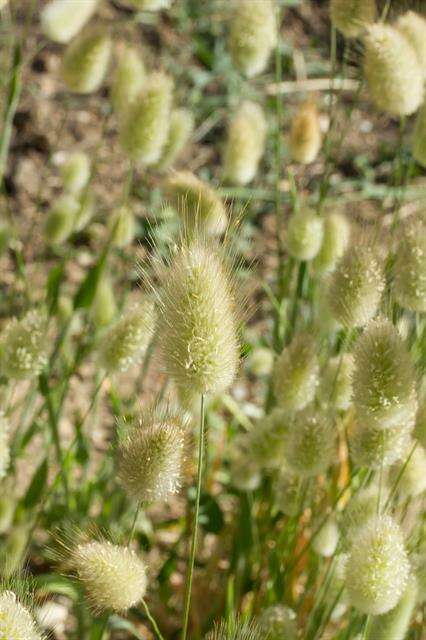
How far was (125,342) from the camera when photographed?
1.21m

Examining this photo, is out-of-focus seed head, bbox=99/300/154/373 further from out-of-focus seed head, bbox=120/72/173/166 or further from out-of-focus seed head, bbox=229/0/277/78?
out-of-focus seed head, bbox=229/0/277/78

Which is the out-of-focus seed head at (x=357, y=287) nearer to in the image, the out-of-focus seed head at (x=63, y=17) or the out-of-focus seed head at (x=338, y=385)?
the out-of-focus seed head at (x=338, y=385)

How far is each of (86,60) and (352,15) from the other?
0.41 meters

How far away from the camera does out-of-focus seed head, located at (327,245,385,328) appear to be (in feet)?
3.48

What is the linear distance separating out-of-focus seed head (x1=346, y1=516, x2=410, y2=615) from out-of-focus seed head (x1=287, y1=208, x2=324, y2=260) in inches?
19.9

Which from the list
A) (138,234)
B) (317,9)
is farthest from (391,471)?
(317,9)

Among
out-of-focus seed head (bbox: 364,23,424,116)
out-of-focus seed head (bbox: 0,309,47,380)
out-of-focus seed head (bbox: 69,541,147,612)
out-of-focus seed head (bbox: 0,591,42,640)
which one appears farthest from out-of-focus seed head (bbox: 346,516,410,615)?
out-of-focus seed head (bbox: 364,23,424,116)

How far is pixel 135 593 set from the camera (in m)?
0.89

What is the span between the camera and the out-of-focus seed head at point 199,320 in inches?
33.4

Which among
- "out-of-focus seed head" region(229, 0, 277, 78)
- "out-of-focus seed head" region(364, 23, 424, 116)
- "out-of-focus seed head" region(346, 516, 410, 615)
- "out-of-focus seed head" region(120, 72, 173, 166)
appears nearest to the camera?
"out-of-focus seed head" region(346, 516, 410, 615)

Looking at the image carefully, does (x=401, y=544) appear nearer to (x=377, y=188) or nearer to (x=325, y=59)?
(x=377, y=188)

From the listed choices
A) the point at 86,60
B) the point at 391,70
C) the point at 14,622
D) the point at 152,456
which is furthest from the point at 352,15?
the point at 14,622

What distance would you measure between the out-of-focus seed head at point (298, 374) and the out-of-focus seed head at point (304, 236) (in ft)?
0.78

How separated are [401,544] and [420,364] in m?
0.24
